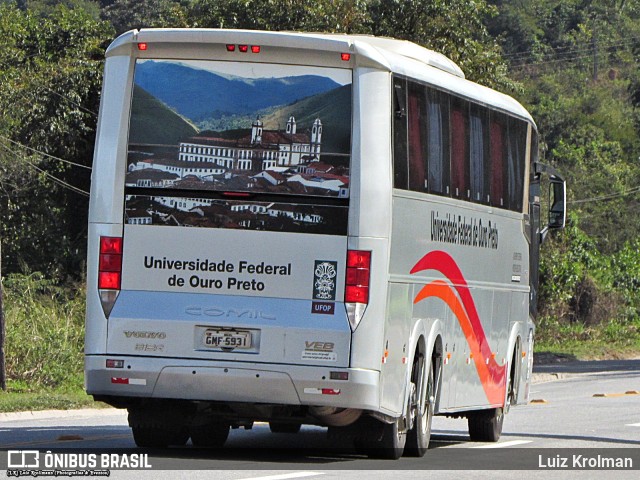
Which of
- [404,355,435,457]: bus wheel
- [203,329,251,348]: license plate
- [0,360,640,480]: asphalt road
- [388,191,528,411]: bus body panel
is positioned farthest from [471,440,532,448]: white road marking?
[203,329,251,348]: license plate

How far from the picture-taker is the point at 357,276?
1183 centimetres

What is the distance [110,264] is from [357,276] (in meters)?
2.05

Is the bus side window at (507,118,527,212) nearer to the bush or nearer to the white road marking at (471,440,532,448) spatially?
the white road marking at (471,440,532,448)

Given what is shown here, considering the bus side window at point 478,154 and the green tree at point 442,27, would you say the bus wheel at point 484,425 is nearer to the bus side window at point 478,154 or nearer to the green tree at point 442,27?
the bus side window at point 478,154

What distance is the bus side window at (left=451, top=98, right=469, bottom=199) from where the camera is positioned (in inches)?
555

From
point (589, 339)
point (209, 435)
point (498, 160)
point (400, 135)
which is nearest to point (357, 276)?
point (400, 135)

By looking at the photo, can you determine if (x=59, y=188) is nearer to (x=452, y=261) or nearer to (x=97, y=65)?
(x=97, y=65)

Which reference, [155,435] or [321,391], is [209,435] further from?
[321,391]

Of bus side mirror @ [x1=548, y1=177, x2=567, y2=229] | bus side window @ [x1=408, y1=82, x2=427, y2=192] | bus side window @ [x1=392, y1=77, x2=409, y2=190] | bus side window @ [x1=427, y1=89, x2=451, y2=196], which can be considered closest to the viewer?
bus side window @ [x1=392, y1=77, x2=409, y2=190]

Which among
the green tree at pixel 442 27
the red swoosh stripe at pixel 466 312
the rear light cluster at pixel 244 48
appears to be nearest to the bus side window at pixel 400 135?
the red swoosh stripe at pixel 466 312

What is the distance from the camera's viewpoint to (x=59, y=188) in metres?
37.9

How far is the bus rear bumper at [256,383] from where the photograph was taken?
1173cm

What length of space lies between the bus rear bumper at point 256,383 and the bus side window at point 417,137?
2001 mm

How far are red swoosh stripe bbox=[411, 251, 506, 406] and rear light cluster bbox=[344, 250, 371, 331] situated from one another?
3.92 ft
